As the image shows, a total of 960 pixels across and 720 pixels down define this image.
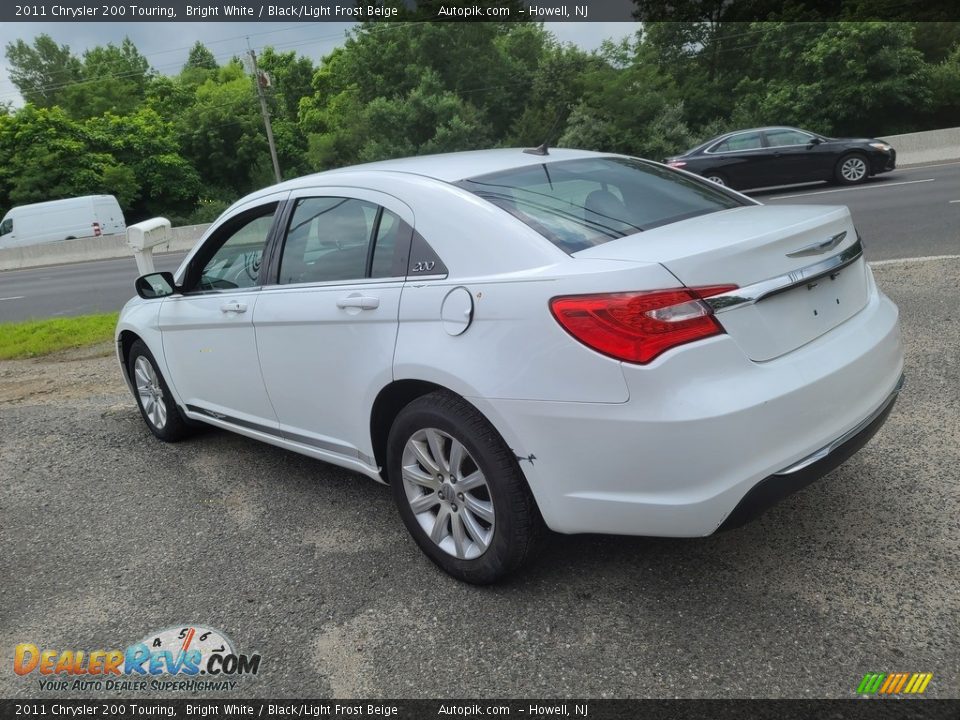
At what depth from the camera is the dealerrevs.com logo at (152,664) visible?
8.82 feet

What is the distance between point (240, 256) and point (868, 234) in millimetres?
8432

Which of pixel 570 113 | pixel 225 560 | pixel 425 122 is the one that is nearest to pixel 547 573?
pixel 225 560

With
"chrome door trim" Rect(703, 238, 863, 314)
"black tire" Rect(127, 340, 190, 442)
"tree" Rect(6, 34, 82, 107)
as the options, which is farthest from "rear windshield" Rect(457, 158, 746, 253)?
"tree" Rect(6, 34, 82, 107)

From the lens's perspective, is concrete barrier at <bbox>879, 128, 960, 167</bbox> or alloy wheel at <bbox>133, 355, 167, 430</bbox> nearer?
alloy wheel at <bbox>133, 355, 167, 430</bbox>

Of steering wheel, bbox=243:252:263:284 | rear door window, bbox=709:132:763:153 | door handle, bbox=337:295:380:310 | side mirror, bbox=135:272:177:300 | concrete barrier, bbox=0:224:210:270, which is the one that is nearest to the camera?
door handle, bbox=337:295:380:310

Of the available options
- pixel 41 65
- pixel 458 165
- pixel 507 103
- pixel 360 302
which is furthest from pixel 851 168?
pixel 41 65

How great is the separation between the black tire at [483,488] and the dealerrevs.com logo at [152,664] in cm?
83

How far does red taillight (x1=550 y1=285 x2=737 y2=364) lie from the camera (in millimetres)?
2393

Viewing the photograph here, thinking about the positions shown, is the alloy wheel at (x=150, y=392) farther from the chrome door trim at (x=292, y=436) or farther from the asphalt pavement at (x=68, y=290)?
the asphalt pavement at (x=68, y=290)

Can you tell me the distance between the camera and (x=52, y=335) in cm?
966

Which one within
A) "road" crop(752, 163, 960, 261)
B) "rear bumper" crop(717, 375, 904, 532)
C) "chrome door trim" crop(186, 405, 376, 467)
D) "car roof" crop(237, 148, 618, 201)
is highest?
"car roof" crop(237, 148, 618, 201)

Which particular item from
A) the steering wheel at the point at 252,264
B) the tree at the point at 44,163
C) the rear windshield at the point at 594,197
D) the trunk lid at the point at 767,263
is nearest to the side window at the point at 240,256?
the steering wheel at the point at 252,264

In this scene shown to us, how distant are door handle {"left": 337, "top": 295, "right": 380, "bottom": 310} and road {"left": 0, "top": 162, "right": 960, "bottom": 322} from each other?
7005 millimetres

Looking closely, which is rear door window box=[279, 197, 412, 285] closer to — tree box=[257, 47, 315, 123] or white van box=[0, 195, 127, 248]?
white van box=[0, 195, 127, 248]
